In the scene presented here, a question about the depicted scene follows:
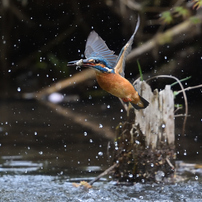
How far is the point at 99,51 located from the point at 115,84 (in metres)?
0.38

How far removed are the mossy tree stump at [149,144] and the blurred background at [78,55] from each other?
2.07m

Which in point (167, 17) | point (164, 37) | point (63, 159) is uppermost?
point (167, 17)

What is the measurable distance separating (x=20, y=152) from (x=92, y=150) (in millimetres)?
786

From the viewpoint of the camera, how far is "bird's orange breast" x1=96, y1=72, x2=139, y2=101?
2.23 meters

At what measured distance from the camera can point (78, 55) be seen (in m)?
9.48

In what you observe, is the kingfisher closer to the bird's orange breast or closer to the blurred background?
the bird's orange breast

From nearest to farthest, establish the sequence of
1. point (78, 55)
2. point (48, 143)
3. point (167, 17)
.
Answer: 1. point (48, 143)
2. point (167, 17)
3. point (78, 55)

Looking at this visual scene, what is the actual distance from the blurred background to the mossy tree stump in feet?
6.79

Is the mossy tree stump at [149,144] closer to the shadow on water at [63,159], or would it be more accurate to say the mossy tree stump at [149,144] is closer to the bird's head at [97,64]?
the shadow on water at [63,159]

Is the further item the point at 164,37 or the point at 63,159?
the point at 164,37

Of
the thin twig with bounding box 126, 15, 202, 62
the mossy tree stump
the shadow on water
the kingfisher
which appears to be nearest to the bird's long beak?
the kingfisher

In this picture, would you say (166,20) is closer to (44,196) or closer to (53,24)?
(53,24)

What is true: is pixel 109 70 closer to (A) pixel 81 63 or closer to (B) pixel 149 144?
(A) pixel 81 63

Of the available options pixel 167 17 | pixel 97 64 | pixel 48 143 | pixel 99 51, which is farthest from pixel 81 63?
pixel 167 17
